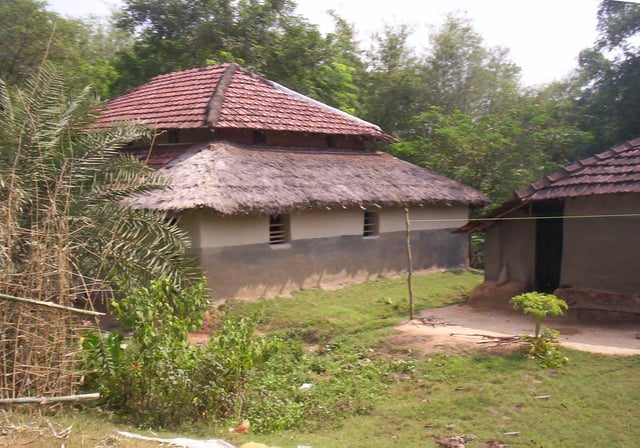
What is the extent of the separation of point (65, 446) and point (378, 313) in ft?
26.5

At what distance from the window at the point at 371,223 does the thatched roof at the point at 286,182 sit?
2.11ft

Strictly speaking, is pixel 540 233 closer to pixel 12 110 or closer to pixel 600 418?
pixel 600 418

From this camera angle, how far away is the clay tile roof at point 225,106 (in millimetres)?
15250

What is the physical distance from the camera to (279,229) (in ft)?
47.1

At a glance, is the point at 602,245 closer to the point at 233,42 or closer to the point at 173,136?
the point at 173,136

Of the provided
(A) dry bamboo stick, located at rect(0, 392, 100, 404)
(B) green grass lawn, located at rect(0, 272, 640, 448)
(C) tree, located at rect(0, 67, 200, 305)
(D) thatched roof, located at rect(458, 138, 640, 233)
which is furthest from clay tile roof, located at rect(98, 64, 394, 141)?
(A) dry bamboo stick, located at rect(0, 392, 100, 404)

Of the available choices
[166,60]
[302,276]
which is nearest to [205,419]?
[302,276]

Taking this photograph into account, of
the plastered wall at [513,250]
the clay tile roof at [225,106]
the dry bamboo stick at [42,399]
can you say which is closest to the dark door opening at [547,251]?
the plastered wall at [513,250]

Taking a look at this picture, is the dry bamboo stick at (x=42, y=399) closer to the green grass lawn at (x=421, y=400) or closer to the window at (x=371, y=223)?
the green grass lawn at (x=421, y=400)

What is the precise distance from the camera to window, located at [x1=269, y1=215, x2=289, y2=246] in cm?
1417

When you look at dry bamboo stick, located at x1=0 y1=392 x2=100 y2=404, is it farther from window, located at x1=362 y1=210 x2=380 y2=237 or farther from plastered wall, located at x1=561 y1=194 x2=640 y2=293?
window, located at x1=362 y1=210 x2=380 y2=237

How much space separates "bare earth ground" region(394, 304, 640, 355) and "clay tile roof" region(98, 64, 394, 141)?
6341 mm

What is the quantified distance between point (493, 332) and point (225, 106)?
827cm

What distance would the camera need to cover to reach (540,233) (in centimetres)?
1263
